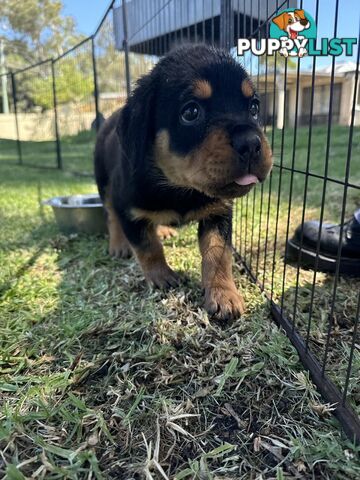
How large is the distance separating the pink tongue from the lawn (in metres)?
0.60

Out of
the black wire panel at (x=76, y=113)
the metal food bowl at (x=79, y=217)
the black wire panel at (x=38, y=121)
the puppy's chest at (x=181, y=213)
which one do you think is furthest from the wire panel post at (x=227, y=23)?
the black wire panel at (x=38, y=121)

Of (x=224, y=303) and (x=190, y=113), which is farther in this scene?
(x=224, y=303)

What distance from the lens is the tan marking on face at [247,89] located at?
183cm

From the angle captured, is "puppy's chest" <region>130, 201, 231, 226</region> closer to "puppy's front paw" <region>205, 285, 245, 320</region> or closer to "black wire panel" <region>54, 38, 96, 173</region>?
"puppy's front paw" <region>205, 285, 245, 320</region>

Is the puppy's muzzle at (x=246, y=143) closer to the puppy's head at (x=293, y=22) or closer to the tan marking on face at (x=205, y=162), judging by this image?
the tan marking on face at (x=205, y=162)

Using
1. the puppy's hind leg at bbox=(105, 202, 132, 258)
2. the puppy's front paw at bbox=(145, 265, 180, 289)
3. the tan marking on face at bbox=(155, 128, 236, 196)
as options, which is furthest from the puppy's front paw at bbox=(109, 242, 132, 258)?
the tan marking on face at bbox=(155, 128, 236, 196)

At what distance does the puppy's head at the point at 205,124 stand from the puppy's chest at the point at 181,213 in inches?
7.4

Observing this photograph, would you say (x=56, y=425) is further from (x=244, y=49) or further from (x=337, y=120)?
(x=337, y=120)

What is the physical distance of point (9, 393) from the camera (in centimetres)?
147

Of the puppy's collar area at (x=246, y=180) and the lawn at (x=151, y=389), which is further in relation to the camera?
the puppy's collar area at (x=246, y=180)

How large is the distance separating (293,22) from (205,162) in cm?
61

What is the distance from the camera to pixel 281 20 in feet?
5.52
